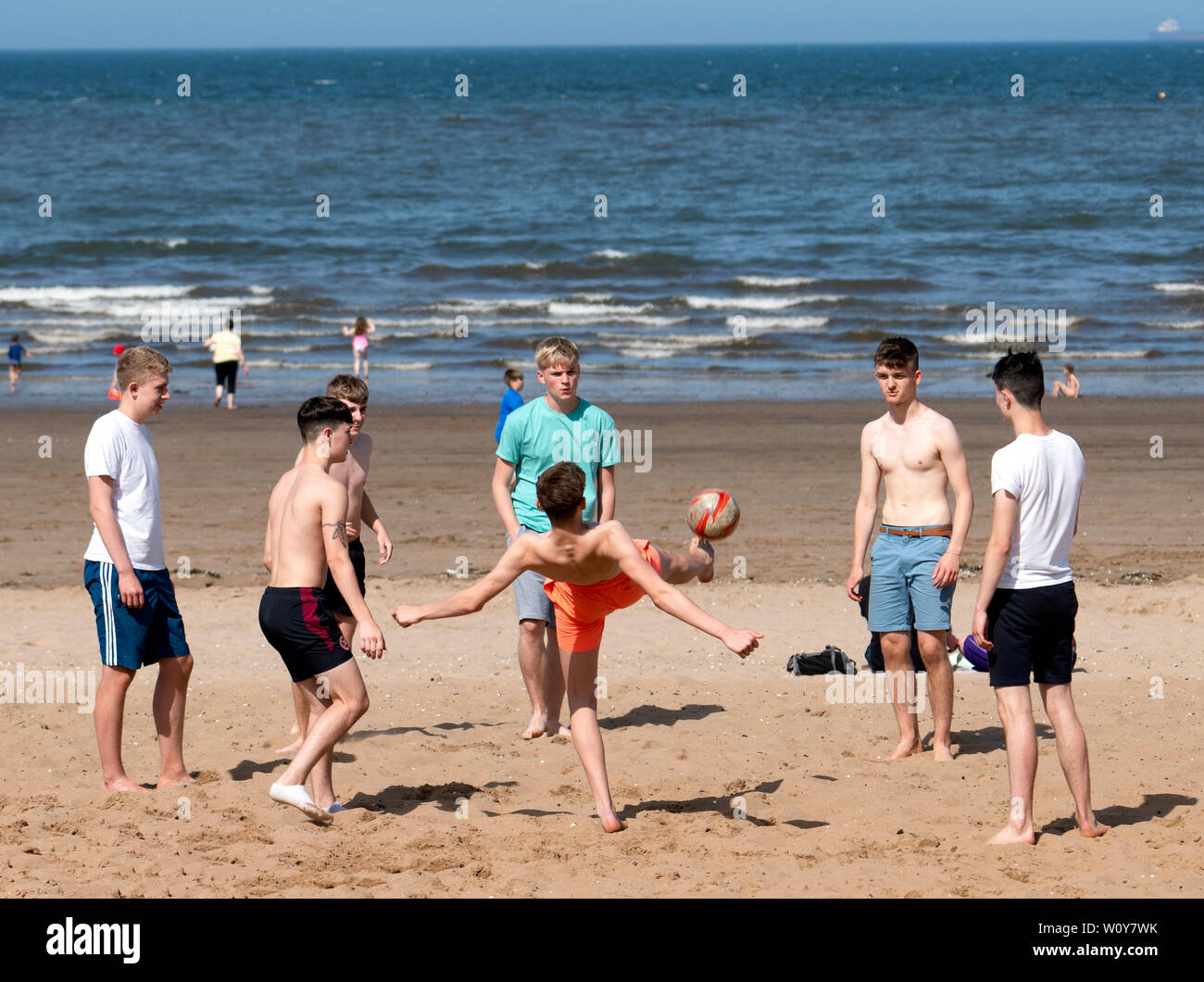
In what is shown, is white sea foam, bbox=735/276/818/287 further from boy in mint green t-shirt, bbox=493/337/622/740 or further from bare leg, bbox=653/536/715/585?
bare leg, bbox=653/536/715/585

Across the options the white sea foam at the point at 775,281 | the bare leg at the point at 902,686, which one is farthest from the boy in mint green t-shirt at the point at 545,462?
the white sea foam at the point at 775,281

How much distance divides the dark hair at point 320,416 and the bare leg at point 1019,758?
2.73 metres

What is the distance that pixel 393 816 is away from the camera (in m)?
5.69

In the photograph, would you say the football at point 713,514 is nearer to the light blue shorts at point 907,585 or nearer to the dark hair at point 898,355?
the light blue shorts at point 907,585

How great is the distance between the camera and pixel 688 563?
5598 millimetres

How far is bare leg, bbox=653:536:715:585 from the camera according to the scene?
552 centimetres

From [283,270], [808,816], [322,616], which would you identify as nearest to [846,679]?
[808,816]

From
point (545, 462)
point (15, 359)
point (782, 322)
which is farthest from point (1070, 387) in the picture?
point (15, 359)

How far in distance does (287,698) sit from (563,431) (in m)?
2.36

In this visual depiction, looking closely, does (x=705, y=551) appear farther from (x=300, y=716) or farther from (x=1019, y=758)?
(x=300, y=716)

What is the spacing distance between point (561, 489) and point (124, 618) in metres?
1.96

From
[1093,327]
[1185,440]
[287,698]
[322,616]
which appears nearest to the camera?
[322,616]

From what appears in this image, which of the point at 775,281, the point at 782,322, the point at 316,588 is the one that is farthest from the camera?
the point at 775,281

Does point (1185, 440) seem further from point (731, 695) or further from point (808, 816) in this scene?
point (808, 816)
